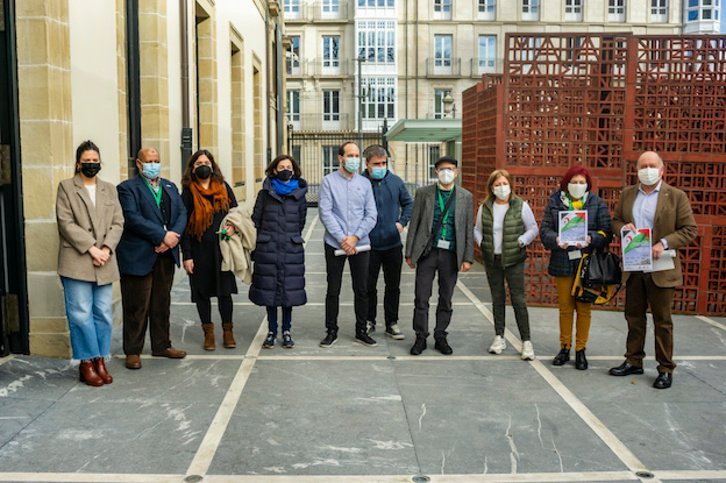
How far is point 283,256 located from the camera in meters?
7.24

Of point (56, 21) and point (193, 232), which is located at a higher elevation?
point (56, 21)

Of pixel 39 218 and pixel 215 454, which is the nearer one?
pixel 215 454

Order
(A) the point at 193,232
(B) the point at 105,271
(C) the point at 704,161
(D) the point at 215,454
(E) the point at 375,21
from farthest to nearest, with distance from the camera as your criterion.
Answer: (E) the point at 375,21, (C) the point at 704,161, (A) the point at 193,232, (B) the point at 105,271, (D) the point at 215,454

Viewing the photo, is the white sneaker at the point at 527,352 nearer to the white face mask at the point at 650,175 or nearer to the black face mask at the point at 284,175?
the white face mask at the point at 650,175

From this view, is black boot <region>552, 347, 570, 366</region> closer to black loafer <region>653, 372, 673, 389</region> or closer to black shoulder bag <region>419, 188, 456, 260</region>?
black loafer <region>653, 372, 673, 389</region>

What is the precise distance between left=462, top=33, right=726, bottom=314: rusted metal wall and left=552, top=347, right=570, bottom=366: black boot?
289 centimetres

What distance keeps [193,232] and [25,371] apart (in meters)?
1.85

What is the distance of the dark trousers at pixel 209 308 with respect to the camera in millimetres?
7305

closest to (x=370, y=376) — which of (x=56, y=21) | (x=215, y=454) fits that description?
(x=215, y=454)

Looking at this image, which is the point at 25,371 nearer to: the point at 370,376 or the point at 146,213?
the point at 146,213

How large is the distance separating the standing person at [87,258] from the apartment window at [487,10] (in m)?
49.8

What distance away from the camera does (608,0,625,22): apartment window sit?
52656 millimetres

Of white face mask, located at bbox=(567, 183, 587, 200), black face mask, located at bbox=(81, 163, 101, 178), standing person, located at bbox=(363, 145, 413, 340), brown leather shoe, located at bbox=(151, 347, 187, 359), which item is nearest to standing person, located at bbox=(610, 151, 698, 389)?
white face mask, located at bbox=(567, 183, 587, 200)

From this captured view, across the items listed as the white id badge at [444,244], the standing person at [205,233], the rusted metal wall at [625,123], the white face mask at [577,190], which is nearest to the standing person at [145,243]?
A: the standing person at [205,233]
